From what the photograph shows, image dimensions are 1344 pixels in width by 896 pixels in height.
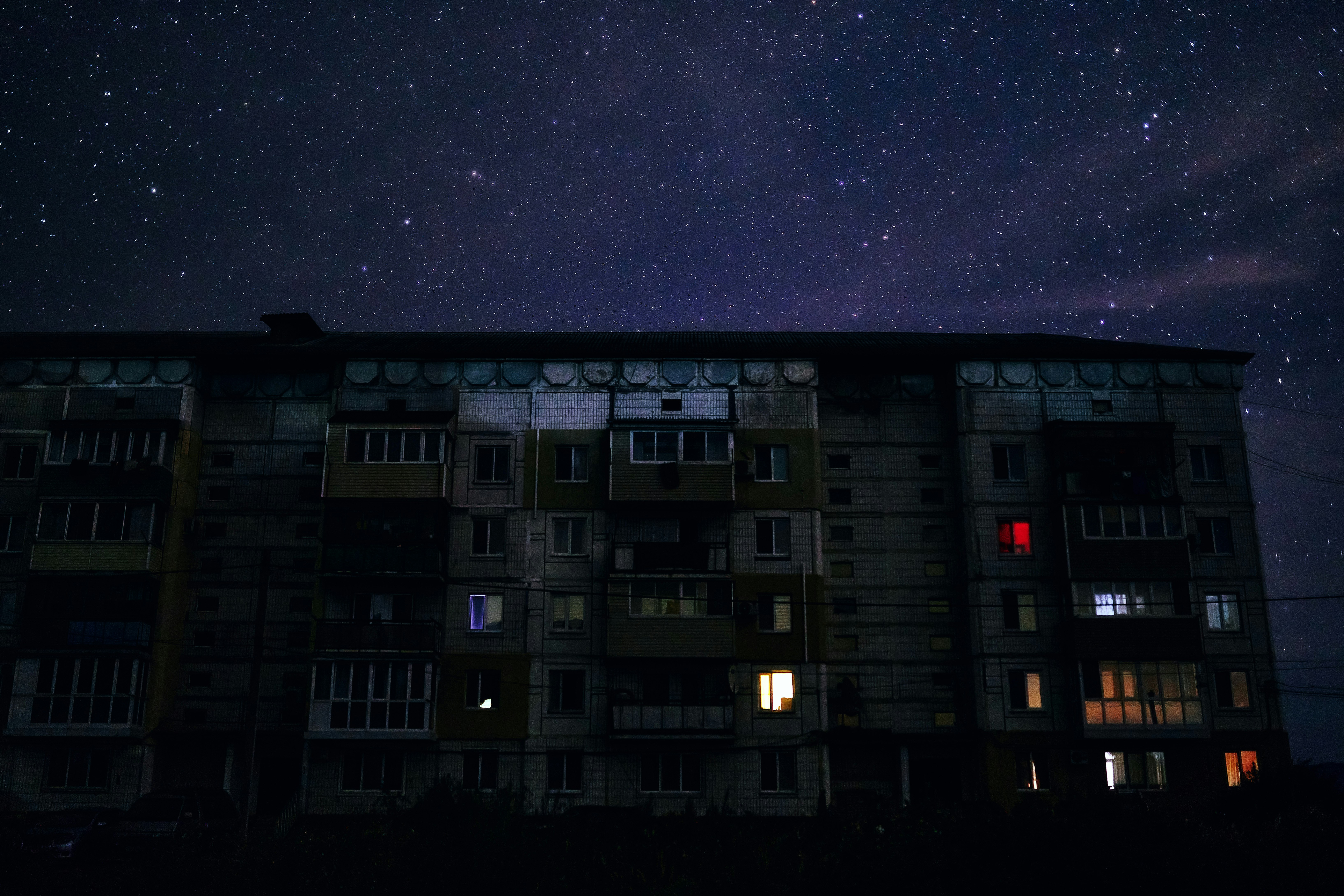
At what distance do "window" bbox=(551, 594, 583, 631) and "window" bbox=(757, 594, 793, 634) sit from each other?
7.46m

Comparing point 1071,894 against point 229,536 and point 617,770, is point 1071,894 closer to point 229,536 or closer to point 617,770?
point 617,770

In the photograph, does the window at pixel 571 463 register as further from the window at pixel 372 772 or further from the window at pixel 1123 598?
the window at pixel 1123 598

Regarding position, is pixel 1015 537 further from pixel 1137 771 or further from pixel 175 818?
pixel 175 818

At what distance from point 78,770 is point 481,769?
1622cm

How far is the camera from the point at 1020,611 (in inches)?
1826

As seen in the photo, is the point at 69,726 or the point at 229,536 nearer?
the point at 69,726

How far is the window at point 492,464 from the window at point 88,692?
1580 cm

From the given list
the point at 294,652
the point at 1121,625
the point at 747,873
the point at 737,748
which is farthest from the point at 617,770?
the point at 1121,625

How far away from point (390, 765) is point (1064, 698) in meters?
27.7

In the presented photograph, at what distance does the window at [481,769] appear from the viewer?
44500mm

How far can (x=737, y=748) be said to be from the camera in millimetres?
44594

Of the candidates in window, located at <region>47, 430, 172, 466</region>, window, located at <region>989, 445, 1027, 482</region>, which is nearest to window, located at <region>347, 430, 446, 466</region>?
window, located at <region>47, 430, 172, 466</region>

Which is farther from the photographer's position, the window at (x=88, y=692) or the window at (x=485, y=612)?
the window at (x=485, y=612)

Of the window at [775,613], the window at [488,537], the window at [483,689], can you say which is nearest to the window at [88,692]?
the window at [483,689]
